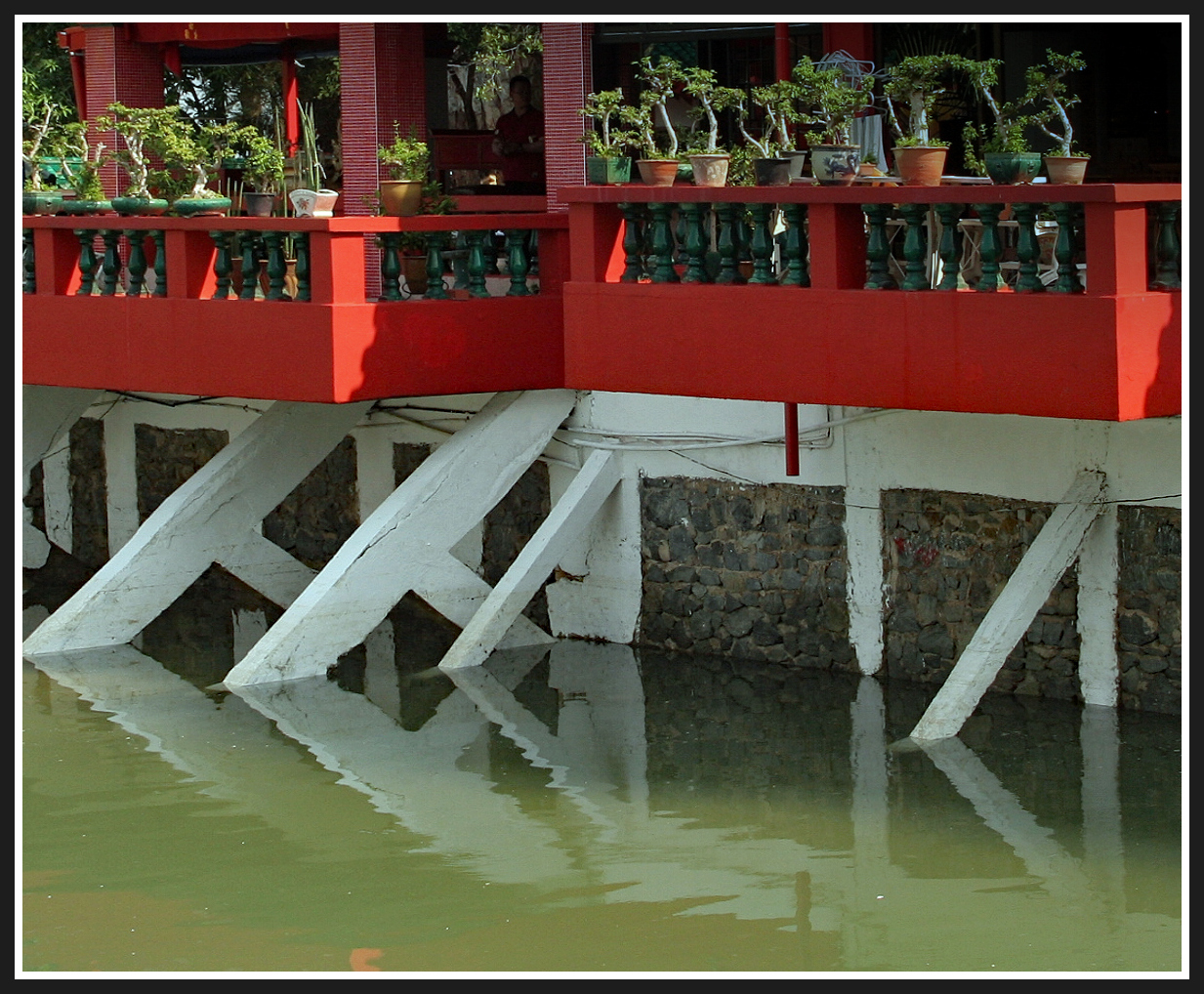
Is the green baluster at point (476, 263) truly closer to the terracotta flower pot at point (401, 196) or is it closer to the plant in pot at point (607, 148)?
the terracotta flower pot at point (401, 196)

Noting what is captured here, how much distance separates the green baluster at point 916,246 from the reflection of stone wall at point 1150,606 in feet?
5.19

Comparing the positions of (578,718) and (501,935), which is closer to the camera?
(501,935)

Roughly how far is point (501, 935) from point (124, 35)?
29.8ft

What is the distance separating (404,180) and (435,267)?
0.56 m

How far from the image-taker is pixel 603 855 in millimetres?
8062

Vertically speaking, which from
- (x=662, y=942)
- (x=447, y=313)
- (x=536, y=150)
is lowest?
(x=662, y=942)

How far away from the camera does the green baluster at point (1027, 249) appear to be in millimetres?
8539

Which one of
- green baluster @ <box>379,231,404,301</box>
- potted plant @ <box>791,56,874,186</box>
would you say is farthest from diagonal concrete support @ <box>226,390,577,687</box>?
potted plant @ <box>791,56,874,186</box>

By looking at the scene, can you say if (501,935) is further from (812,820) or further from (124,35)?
(124,35)

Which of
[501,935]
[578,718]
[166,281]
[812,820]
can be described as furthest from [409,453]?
[501,935]

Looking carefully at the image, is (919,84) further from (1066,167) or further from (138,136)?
(138,136)

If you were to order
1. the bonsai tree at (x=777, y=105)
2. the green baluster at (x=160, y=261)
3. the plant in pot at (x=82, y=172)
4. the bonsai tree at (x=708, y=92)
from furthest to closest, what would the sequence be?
the plant in pot at (x=82, y=172)
the green baluster at (x=160, y=261)
the bonsai tree at (x=708, y=92)
the bonsai tree at (x=777, y=105)

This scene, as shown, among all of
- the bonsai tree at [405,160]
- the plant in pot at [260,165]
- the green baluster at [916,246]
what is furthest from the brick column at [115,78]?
the green baluster at [916,246]

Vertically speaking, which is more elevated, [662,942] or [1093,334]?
[1093,334]
